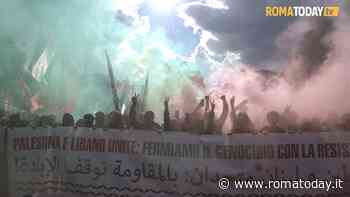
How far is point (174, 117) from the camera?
12.4 feet

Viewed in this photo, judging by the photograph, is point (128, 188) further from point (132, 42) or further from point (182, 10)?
point (182, 10)

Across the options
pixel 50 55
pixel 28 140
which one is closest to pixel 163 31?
pixel 50 55

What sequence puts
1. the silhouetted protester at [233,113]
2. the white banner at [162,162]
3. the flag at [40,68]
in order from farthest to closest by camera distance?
the flag at [40,68] → the silhouetted protester at [233,113] → the white banner at [162,162]

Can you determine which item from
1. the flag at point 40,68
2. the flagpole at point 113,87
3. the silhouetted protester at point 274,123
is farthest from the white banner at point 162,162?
the flag at point 40,68

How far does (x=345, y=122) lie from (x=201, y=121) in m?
1.18

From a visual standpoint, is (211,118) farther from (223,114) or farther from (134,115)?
(134,115)

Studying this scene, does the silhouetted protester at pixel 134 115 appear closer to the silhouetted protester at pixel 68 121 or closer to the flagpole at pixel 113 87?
the flagpole at pixel 113 87

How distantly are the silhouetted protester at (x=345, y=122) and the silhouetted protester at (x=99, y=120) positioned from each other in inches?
78.3

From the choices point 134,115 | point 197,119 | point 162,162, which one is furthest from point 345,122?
point 134,115

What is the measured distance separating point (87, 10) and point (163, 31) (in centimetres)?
69

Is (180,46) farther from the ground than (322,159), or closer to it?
farther from the ground

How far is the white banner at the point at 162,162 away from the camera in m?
3.61

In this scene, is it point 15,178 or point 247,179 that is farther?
point 15,178

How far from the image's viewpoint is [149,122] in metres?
3.81
